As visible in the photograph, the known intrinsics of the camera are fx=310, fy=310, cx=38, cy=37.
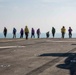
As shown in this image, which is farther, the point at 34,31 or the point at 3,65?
the point at 34,31

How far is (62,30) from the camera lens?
5775 cm

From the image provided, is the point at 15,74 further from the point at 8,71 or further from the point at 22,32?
the point at 22,32

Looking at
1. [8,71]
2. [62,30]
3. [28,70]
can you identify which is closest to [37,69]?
[28,70]

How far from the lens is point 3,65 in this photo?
50.2 feet

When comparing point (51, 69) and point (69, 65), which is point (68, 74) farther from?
point (69, 65)

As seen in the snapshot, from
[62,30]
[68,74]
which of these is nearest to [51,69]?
[68,74]

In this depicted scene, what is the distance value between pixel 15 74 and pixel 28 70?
3.80ft

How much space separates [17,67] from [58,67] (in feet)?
6.29

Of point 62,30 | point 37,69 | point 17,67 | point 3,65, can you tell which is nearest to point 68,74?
point 37,69

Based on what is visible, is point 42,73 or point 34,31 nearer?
point 42,73

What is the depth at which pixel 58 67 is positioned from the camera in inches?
569

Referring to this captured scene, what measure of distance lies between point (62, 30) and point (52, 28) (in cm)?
308

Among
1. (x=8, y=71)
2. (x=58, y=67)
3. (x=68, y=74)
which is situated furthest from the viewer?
(x=58, y=67)

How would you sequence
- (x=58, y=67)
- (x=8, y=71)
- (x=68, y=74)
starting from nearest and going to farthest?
(x=68, y=74), (x=8, y=71), (x=58, y=67)
